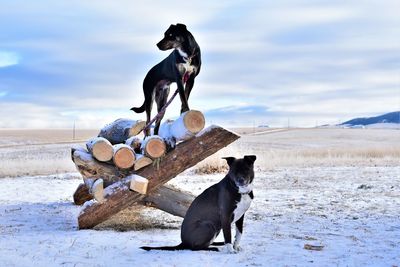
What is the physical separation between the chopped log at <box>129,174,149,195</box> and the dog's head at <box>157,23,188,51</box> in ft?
7.35

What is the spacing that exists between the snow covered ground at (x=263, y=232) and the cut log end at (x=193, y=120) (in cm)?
178

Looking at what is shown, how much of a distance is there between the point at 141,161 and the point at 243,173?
255cm

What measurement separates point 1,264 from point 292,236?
4.32 meters

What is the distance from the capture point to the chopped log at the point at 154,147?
9023mm

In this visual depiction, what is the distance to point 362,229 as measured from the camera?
920 cm

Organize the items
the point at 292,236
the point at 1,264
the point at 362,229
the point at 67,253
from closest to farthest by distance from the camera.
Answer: the point at 1,264, the point at 67,253, the point at 292,236, the point at 362,229

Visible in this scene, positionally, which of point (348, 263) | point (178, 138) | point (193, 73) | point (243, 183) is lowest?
point (348, 263)

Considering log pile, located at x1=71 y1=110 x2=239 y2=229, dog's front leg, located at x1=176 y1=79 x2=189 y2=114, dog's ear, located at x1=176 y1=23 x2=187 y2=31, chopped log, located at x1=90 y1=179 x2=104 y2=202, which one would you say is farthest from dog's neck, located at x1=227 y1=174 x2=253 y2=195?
chopped log, located at x1=90 y1=179 x2=104 y2=202

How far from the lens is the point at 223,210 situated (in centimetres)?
732

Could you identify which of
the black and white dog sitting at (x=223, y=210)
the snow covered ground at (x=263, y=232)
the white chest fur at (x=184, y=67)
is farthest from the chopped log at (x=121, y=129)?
the black and white dog sitting at (x=223, y=210)

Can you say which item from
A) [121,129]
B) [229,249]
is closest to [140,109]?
[121,129]

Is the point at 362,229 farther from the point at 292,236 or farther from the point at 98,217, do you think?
the point at 98,217

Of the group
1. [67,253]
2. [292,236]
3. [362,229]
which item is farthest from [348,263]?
[67,253]

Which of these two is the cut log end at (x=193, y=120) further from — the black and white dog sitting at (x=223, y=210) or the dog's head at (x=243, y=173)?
the dog's head at (x=243, y=173)
